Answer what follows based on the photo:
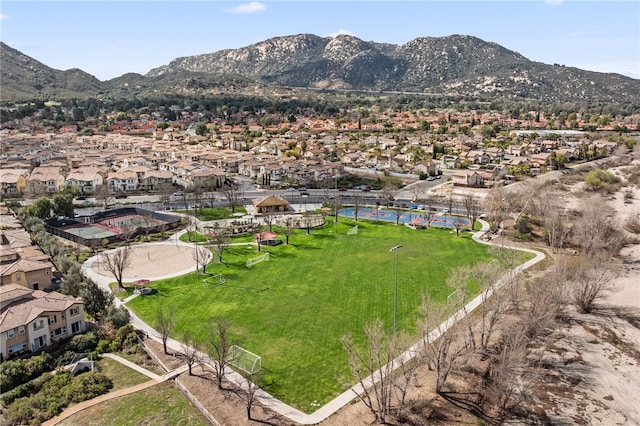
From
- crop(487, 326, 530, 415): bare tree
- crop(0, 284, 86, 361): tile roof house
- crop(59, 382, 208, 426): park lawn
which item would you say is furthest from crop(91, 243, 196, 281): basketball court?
crop(487, 326, 530, 415): bare tree

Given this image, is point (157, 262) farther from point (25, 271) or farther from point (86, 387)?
point (86, 387)

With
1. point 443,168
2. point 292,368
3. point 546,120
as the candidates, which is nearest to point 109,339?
point 292,368

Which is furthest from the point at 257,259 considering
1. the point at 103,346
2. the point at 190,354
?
the point at 190,354

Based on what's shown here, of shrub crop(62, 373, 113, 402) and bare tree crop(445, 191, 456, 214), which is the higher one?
bare tree crop(445, 191, 456, 214)

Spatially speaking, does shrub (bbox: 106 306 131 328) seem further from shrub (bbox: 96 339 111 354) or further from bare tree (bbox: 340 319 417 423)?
bare tree (bbox: 340 319 417 423)

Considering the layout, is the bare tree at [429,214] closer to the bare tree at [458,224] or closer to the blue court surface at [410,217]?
the blue court surface at [410,217]
